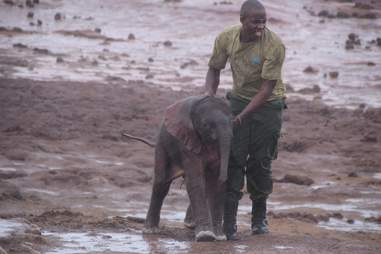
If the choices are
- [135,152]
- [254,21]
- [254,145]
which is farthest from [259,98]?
[135,152]

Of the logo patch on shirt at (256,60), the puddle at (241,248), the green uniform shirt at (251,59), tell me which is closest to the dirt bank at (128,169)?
the puddle at (241,248)

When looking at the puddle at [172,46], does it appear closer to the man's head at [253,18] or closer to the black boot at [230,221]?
the black boot at [230,221]

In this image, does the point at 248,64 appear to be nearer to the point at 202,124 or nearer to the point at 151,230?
the point at 202,124

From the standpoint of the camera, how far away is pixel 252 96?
23.5 feet

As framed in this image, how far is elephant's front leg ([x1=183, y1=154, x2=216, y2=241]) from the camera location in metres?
7.04

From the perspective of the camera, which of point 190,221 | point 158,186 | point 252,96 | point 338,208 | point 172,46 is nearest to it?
point 252,96

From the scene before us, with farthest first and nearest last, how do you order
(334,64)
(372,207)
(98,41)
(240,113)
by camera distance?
(98,41)
(334,64)
(372,207)
(240,113)

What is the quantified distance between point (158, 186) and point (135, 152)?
5.55m

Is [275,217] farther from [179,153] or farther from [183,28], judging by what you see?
[183,28]

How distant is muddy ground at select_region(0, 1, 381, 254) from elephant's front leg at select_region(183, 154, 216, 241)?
13 cm

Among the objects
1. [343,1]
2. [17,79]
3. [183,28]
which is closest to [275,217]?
[17,79]

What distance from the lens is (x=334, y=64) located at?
23656 millimetres

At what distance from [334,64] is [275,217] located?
48.0 ft

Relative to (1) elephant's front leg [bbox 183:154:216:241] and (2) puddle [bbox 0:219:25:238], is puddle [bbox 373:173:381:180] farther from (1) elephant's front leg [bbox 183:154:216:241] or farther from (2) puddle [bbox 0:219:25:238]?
(2) puddle [bbox 0:219:25:238]
